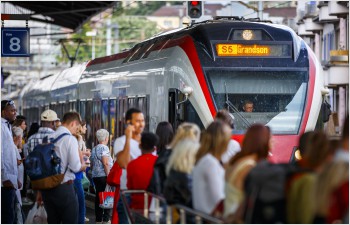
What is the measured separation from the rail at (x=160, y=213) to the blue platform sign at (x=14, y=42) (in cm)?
893

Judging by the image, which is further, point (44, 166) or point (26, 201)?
point (26, 201)

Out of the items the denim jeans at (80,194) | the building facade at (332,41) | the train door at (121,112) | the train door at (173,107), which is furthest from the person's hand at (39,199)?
the building facade at (332,41)

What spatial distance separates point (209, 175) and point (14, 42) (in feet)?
37.7

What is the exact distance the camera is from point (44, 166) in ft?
46.0

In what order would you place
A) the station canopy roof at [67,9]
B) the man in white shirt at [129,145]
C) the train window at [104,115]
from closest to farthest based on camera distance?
the man in white shirt at [129,145] < the train window at [104,115] < the station canopy roof at [67,9]

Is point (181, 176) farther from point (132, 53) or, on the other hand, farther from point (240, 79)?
point (132, 53)

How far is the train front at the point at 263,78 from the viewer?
21.0m

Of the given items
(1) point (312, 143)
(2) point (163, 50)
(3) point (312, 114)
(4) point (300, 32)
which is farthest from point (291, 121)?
(4) point (300, 32)

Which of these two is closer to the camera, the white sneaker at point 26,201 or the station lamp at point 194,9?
the white sneaker at point 26,201

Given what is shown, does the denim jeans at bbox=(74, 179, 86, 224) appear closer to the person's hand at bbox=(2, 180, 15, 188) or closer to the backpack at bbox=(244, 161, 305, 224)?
the person's hand at bbox=(2, 180, 15, 188)

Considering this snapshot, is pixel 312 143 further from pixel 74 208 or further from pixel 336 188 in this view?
pixel 74 208

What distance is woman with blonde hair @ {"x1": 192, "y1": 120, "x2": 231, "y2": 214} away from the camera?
34.2 ft

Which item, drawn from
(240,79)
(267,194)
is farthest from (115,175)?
(240,79)

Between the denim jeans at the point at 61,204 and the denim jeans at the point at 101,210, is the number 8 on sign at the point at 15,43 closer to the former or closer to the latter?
the denim jeans at the point at 101,210
